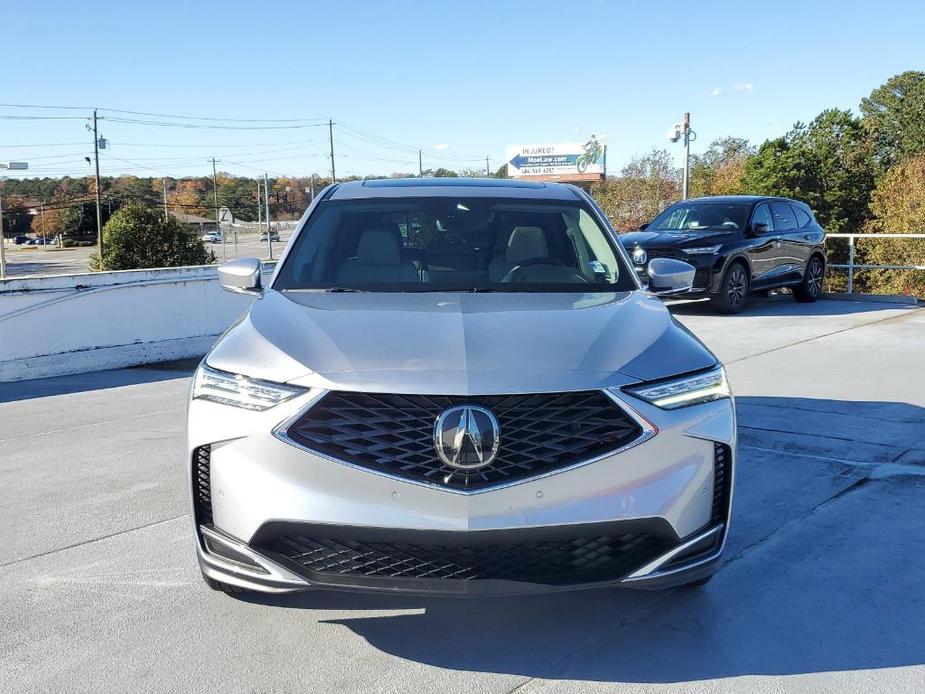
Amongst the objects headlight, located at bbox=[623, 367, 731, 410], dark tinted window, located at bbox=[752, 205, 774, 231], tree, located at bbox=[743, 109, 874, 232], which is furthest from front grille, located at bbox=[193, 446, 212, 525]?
tree, located at bbox=[743, 109, 874, 232]

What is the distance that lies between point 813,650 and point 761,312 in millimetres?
11918

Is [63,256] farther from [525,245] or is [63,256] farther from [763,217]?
[525,245]

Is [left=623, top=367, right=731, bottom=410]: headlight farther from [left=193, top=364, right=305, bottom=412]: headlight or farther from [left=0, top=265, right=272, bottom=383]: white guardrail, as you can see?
[left=0, top=265, right=272, bottom=383]: white guardrail

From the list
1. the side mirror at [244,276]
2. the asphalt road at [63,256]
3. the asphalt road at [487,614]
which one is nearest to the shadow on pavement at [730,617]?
the asphalt road at [487,614]

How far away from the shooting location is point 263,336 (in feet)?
11.2

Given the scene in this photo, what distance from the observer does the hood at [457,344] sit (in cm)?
296

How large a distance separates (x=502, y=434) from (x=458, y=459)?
0.16 metres

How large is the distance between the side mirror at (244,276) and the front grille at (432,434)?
1.69m

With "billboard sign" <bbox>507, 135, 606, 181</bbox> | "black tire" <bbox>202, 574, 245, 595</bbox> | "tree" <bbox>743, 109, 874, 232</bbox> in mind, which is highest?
"billboard sign" <bbox>507, 135, 606, 181</bbox>

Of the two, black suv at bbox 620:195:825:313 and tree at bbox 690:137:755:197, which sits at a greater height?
tree at bbox 690:137:755:197

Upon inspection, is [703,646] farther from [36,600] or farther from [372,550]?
[36,600]

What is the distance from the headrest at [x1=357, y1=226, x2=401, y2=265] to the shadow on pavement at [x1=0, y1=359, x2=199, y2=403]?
18.4 feet

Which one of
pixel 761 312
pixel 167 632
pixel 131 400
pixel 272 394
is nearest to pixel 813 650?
pixel 272 394

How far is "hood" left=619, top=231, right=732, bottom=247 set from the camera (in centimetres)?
1368
